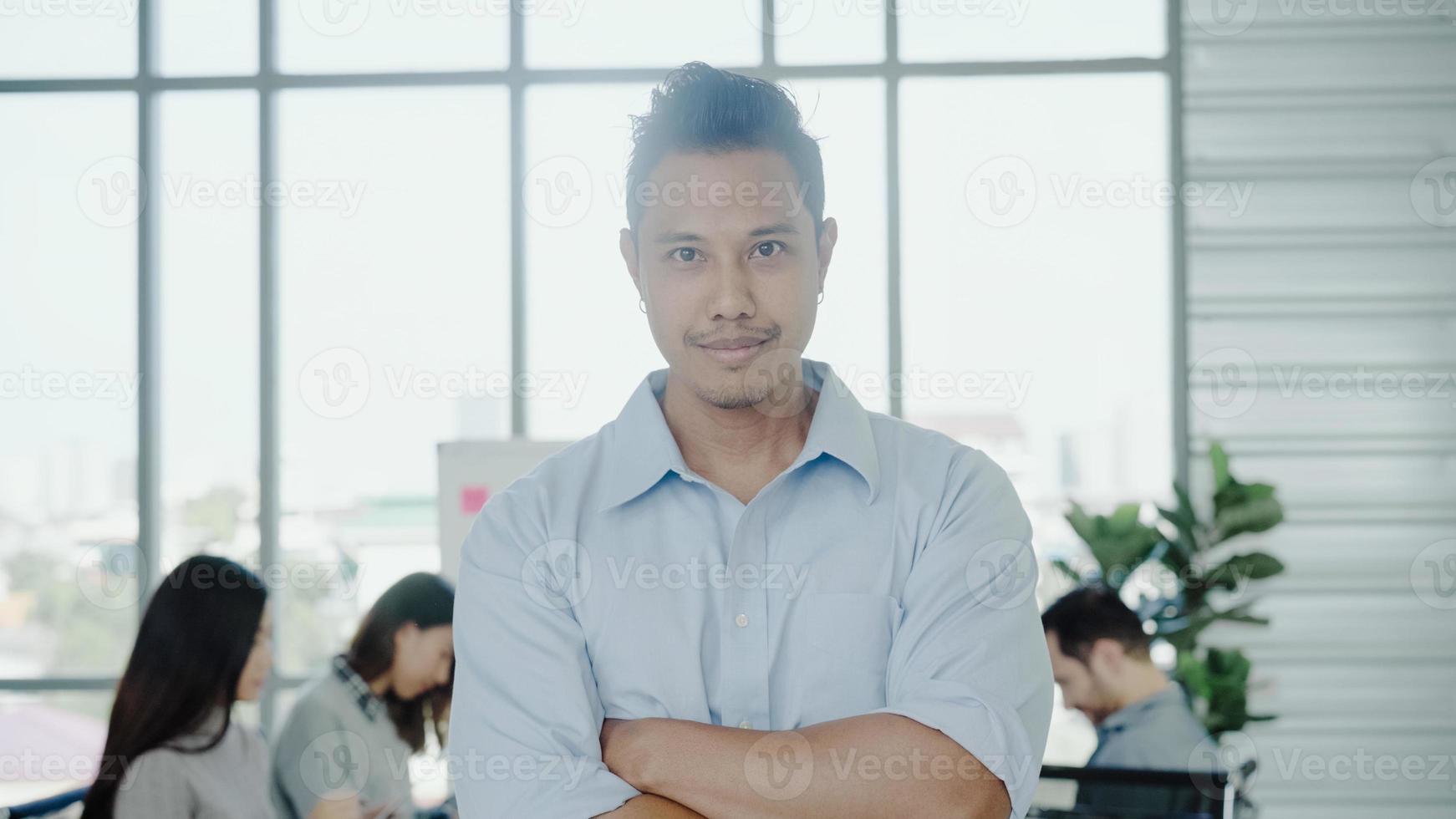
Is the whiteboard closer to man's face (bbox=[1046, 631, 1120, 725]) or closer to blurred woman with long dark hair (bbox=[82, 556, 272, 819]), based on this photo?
blurred woman with long dark hair (bbox=[82, 556, 272, 819])

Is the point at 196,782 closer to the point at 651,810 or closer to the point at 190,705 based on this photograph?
the point at 190,705

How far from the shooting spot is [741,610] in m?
1.34

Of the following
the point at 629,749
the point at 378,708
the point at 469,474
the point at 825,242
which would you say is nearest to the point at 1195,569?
the point at 469,474

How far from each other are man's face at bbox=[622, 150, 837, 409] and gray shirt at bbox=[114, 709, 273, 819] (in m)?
1.85

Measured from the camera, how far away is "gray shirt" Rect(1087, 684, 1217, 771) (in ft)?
9.36

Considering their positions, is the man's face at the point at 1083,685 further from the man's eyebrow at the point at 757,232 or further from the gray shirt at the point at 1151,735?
the man's eyebrow at the point at 757,232

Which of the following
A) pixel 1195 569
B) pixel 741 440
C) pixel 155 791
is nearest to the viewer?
pixel 741 440

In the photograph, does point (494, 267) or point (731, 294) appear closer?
point (731, 294)

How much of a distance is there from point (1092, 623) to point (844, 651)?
77.6 inches

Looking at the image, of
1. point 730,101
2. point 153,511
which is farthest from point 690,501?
point 153,511

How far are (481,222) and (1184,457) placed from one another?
2893 millimetres

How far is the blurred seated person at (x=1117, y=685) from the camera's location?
288 cm

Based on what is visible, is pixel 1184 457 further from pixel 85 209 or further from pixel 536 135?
pixel 85 209

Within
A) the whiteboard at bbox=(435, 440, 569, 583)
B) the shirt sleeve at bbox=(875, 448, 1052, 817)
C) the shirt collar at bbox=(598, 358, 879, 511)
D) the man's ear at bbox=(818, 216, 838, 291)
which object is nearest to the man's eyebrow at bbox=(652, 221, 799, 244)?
the man's ear at bbox=(818, 216, 838, 291)
